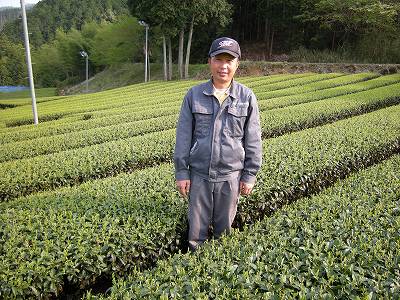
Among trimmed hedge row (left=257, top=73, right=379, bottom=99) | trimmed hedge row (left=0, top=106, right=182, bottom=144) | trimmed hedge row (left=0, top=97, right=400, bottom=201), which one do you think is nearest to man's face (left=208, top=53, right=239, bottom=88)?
trimmed hedge row (left=0, top=97, right=400, bottom=201)

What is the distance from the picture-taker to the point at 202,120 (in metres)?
3.59

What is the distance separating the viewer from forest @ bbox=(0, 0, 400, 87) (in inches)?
1105

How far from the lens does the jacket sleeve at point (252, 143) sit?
3.68 metres

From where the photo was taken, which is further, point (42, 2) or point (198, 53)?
point (42, 2)

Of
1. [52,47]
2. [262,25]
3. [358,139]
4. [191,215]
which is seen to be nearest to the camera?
[191,215]

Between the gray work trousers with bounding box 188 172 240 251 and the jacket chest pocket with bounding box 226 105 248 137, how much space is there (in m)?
0.53

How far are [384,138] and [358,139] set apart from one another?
28.3 inches

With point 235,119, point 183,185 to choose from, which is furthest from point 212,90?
point 183,185

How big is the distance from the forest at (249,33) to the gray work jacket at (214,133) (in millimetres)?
15891

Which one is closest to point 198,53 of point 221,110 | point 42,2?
point 221,110

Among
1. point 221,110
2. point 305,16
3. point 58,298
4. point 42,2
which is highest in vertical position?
point 42,2

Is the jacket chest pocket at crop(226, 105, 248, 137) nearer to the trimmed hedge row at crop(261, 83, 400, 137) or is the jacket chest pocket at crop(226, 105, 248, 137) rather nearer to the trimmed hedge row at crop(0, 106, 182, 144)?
the trimmed hedge row at crop(261, 83, 400, 137)

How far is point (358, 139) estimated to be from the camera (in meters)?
7.57

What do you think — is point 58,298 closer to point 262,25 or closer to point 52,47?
point 262,25
